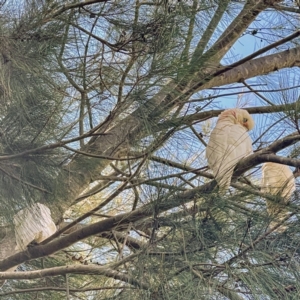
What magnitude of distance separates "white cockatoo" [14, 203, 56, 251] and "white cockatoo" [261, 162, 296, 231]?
53cm

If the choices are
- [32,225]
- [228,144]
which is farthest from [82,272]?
[228,144]

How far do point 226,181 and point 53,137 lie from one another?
1.51 feet

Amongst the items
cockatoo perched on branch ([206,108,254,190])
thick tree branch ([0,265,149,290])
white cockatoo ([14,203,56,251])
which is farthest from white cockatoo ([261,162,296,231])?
white cockatoo ([14,203,56,251])

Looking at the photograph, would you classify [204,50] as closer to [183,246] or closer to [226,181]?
[226,181]

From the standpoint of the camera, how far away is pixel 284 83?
963mm

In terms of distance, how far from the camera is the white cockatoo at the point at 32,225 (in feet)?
3.81

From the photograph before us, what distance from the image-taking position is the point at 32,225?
3.94 ft

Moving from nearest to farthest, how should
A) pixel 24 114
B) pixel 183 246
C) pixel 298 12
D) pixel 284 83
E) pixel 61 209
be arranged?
pixel 183 246, pixel 284 83, pixel 24 114, pixel 298 12, pixel 61 209

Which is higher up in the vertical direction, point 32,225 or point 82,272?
point 32,225

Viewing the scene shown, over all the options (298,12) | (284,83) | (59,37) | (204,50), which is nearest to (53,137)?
(59,37)

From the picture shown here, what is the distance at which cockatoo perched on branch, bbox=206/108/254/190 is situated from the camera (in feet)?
3.03

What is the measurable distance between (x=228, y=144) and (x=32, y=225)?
0.51 meters

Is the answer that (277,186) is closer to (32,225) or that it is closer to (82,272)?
(82,272)

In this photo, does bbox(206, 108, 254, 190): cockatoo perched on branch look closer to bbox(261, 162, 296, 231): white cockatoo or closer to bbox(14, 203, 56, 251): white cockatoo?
bbox(261, 162, 296, 231): white cockatoo
